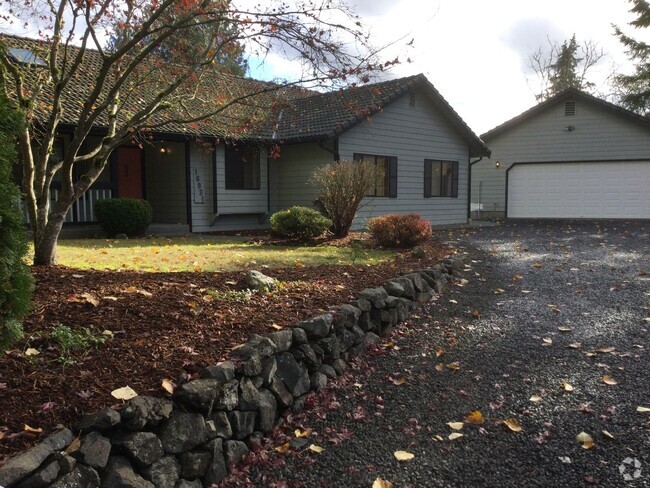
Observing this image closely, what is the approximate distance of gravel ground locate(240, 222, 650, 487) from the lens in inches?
A: 123

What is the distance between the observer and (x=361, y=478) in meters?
3.09

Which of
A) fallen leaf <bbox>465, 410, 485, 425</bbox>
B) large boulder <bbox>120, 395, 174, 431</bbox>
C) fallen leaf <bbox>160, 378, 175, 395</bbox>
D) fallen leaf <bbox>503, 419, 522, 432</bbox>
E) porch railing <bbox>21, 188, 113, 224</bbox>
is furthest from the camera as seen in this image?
porch railing <bbox>21, 188, 113, 224</bbox>

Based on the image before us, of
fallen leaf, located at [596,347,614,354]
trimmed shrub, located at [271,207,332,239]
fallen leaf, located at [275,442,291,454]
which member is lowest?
fallen leaf, located at [275,442,291,454]

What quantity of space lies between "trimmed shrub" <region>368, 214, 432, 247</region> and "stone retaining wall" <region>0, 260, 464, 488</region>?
15.7 feet

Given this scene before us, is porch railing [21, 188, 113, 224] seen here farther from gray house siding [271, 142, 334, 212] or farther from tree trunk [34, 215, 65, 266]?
tree trunk [34, 215, 65, 266]

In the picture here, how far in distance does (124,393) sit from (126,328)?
39.6 inches

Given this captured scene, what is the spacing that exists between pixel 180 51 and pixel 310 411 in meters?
5.11

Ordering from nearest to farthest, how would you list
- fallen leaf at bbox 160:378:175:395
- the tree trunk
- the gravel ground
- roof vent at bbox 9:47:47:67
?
1. fallen leaf at bbox 160:378:175:395
2. the gravel ground
3. the tree trunk
4. roof vent at bbox 9:47:47:67

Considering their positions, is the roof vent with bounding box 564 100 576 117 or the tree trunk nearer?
the tree trunk

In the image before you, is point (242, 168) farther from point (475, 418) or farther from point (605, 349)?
point (475, 418)

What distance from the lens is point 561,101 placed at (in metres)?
20.9

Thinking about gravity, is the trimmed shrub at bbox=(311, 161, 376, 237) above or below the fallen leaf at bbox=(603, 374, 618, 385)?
above

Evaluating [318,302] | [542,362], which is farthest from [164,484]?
[542,362]

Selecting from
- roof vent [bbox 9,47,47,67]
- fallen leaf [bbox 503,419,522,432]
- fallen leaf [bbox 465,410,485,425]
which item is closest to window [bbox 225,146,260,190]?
roof vent [bbox 9,47,47,67]
